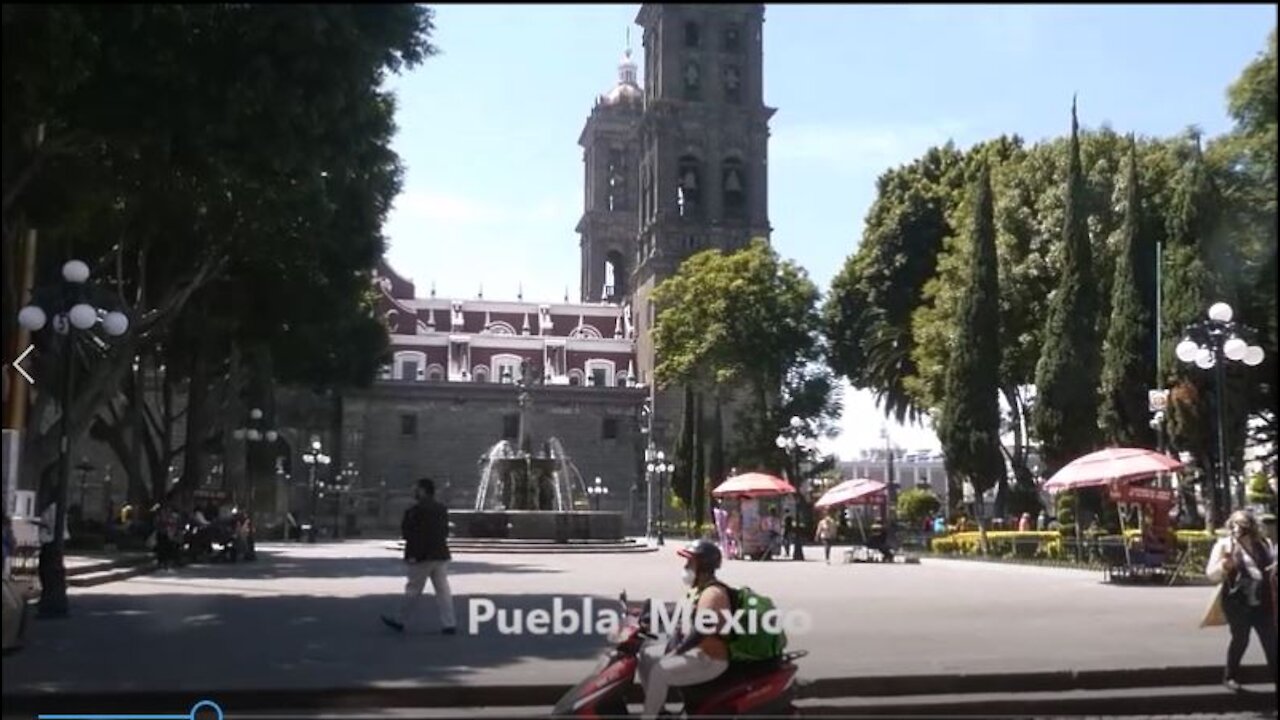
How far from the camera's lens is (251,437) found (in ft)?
120

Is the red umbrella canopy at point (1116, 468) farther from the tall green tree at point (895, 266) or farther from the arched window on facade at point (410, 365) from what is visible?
the arched window on facade at point (410, 365)

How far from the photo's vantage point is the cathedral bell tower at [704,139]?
203 ft

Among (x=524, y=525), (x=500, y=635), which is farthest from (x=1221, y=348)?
(x=524, y=525)

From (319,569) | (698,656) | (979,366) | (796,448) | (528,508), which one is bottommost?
(319,569)

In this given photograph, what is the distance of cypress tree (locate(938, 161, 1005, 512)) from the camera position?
103ft

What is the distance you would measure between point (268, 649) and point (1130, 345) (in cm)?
2339

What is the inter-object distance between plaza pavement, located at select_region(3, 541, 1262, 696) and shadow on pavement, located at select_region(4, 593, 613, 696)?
0.02 meters

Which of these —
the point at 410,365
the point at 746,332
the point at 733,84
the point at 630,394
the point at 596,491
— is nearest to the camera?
the point at 746,332

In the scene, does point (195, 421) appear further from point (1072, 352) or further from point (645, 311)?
point (645, 311)

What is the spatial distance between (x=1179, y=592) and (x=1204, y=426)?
1130 centimetres

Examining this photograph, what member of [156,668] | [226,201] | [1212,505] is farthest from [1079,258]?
[156,668]

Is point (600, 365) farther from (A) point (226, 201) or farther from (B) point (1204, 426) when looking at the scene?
(A) point (226, 201)

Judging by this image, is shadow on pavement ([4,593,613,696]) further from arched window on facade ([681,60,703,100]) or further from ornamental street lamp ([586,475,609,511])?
arched window on facade ([681,60,703,100])

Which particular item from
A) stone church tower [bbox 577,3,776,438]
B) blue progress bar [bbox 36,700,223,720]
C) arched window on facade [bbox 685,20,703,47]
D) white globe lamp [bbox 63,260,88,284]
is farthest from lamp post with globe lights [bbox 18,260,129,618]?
arched window on facade [bbox 685,20,703,47]
